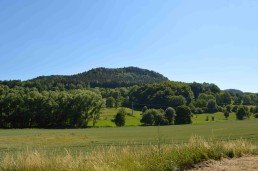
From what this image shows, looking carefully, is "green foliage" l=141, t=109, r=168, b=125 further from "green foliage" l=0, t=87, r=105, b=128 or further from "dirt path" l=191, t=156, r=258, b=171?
"dirt path" l=191, t=156, r=258, b=171

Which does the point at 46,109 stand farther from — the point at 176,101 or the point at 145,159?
the point at 145,159

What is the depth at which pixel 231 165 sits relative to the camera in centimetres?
1059

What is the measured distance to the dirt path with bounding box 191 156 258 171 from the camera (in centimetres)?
1009

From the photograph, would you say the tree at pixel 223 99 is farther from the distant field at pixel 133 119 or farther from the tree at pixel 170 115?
the tree at pixel 170 115

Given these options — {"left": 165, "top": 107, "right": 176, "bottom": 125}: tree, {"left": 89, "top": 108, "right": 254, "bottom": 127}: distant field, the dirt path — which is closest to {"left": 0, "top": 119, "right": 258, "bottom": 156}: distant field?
the dirt path

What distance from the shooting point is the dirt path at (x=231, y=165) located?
1009 centimetres

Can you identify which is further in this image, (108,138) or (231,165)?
(108,138)

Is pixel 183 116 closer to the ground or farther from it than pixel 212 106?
closer to the ground

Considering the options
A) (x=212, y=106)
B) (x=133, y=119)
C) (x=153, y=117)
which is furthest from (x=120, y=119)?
(x=212, y=106)

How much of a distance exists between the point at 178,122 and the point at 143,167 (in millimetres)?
124195

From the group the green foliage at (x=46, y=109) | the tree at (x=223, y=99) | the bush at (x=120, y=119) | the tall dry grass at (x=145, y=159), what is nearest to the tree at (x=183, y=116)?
the bush at (x=120, y=119)

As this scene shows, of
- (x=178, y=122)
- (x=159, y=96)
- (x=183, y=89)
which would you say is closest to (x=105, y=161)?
(x=178, y=122)

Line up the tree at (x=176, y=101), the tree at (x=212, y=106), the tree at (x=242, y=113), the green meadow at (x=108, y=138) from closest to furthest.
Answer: the green meadow at (x=108, y=138), the tree at (x=242, y=113), the tree at (x=176, y=101), the tree at (x=212, y=106)

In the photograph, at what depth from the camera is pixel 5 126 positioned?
114 m
